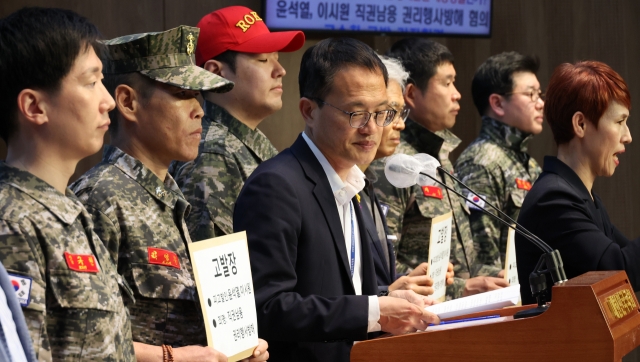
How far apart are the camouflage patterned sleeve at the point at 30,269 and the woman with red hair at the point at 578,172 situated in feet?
4.68

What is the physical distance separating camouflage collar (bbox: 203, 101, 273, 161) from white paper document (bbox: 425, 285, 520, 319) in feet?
3.20

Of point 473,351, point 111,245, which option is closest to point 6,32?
point 111,245

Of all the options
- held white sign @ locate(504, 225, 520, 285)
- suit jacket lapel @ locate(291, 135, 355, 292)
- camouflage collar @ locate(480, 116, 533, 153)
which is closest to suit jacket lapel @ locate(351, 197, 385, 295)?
suit jacket lapel @ locate(291, 135, 355, 292)

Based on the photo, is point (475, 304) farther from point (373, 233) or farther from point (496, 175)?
point (496, 175)

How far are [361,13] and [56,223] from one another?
302 centimetres

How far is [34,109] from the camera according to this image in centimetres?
156

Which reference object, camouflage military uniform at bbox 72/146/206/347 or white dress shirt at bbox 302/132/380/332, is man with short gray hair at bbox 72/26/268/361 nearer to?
camouflage military uniform at bbox 72/146/206/347

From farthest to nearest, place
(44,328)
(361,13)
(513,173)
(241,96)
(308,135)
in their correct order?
(361,13)
(513,173)
(241,96)
(308,135)
(44,328)

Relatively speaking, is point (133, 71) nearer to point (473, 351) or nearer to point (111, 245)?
point (111, 245)

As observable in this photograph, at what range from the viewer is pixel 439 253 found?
252cm

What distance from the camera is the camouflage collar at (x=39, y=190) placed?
1521mm

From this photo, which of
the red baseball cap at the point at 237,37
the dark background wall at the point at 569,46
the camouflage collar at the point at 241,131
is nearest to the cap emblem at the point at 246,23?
the red baseball cap at the point at 237,37

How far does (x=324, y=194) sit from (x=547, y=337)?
2.23 ft

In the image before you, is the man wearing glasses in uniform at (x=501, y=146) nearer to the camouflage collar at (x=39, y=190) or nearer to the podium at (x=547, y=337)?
the podium at (x=547, y=337)
